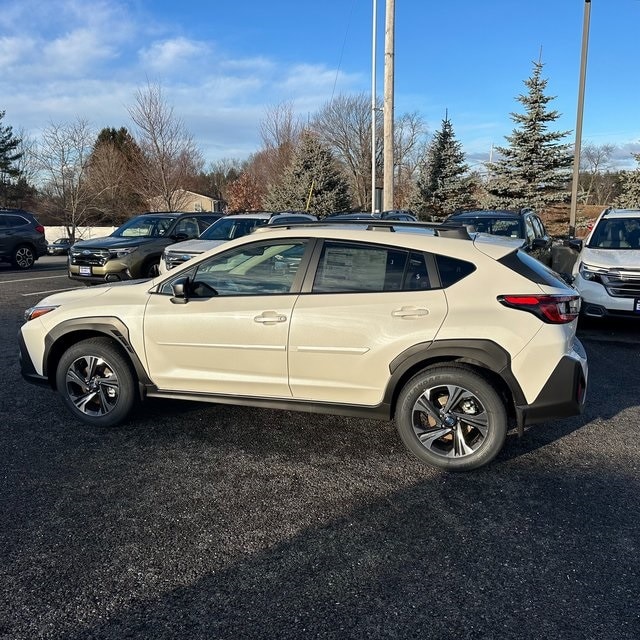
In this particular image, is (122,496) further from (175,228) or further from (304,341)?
(175,228)

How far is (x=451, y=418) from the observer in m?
3.54

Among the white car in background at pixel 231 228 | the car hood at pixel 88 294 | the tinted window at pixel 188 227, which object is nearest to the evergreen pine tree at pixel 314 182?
the tinted window at pixel 188 227

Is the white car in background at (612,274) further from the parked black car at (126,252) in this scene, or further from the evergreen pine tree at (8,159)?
the evergreen pine tree at (8,159)

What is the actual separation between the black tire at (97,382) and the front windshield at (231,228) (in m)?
6.71

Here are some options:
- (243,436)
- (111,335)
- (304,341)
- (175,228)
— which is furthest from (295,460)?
(175,228)

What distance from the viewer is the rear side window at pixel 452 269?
139 inches

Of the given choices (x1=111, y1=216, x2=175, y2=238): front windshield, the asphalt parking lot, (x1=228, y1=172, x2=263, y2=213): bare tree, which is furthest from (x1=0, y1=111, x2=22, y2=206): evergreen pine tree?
the asphalt parking lot

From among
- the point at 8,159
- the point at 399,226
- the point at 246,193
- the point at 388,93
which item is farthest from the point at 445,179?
the point at 8,159

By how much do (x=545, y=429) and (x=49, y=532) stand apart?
3688mm

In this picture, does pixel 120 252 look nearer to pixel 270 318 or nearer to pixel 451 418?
pixel 270 318

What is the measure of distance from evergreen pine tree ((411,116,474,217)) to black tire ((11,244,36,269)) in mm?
23262

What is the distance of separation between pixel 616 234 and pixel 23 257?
51.6 feet

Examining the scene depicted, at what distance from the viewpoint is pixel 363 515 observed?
3.06 metres

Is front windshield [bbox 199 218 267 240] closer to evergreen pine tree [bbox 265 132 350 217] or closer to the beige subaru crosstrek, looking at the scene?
the beige subaru crosstrek
